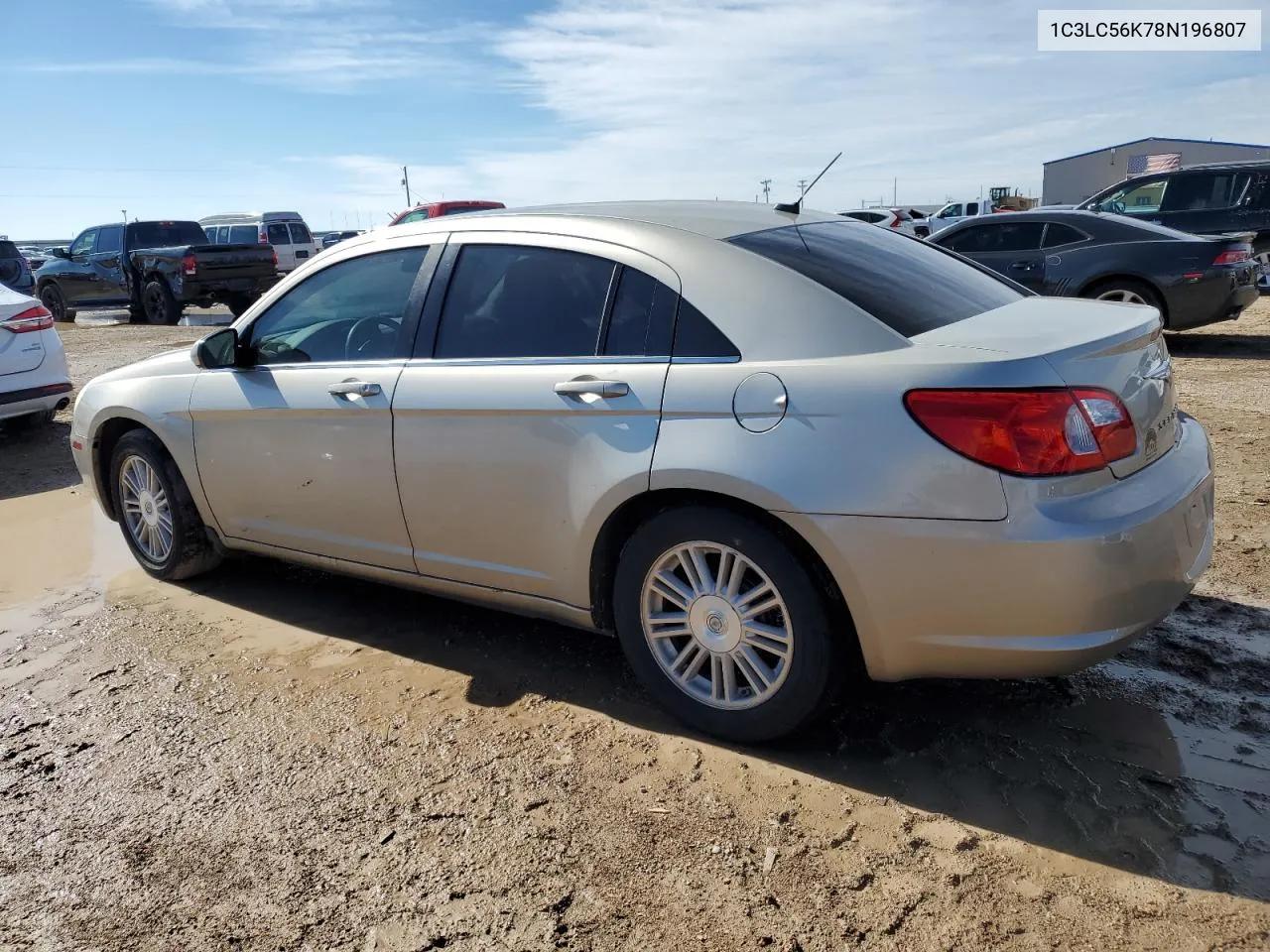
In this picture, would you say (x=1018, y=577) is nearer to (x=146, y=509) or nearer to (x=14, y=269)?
(x=146, y=509)

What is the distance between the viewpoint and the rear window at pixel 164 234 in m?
20.0

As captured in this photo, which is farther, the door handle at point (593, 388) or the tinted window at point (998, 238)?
the tinted window at point (998, 238)

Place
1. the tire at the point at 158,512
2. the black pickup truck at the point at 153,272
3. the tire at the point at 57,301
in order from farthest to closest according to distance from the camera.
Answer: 1. the tire at the point at 57,301
2. the black pickup truck at the point at 153,272
3. the tire at the point at 158,512

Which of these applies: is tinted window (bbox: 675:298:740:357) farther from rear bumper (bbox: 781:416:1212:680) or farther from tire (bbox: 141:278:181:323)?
tire (bbox: 141:278:181:323)

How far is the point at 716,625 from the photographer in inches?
124

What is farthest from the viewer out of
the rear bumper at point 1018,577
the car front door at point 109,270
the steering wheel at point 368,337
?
the car front door at point 109,270

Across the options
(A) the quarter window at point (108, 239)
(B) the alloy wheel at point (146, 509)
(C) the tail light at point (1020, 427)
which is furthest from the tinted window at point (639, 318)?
(A) the quarter window at point (108, 239)

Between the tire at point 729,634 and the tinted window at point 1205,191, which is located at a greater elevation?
the tinted window at point 1205,191

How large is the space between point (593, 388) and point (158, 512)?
275 cm

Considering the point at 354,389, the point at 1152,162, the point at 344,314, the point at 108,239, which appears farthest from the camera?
the point at 1152,162

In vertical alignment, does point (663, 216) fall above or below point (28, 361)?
above

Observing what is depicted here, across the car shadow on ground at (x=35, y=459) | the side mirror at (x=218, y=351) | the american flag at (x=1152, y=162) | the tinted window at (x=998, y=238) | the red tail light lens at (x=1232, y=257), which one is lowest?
the car shadow on ground at (x=35, y=459)

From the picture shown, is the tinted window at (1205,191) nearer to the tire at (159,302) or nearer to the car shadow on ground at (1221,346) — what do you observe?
the car shadow on ground at (1221,346)

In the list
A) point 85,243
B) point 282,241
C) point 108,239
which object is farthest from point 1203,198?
point 282,241
